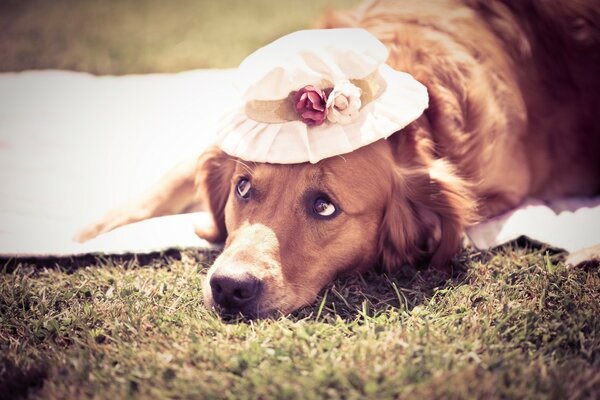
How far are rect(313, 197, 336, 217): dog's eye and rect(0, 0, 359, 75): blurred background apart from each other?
149 inches

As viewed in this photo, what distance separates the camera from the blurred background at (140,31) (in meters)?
6.43

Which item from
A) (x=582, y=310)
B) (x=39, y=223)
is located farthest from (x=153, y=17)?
(x=582, y=310)

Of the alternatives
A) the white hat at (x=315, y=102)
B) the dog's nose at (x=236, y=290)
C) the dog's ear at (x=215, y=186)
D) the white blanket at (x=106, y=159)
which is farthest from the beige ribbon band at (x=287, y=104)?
the white blanket at (x=106, y=159)

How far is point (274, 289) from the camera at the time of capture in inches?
102

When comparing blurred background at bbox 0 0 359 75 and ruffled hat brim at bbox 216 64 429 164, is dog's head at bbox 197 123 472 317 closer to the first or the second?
ruffled hat brim at bbox 216 64 429 164

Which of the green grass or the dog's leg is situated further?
the dog's leg

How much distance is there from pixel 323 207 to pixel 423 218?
1.88 ft

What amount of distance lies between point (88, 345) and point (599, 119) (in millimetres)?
3355

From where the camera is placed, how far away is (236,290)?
2.53 meters

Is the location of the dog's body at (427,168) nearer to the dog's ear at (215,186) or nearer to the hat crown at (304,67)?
the dog's ear at (215,186)

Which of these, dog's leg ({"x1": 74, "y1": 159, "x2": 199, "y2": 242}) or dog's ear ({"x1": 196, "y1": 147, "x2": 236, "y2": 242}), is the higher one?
dog's ear ({"x1": 196, "y1": 147, "x2": 236, "y2": 242})

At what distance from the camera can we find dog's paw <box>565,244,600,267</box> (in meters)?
2.90

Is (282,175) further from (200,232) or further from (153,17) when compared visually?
(153,17)

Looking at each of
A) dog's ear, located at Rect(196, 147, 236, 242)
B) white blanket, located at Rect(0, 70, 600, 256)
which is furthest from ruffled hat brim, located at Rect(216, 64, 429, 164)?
white blanket, located at Rect(0, 70, 600, 256)
